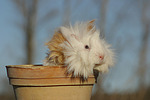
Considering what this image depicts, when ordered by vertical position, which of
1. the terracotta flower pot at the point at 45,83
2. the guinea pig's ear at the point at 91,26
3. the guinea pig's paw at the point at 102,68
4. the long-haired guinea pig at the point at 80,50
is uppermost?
the guinea pig's ear at the point at 91,26

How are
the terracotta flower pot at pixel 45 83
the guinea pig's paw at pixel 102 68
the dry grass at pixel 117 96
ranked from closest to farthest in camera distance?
the terracotta flower pot at pixel 45 83 < the guinea pig's paw at pixel 102 68 < the dry grass at pixel 117 96

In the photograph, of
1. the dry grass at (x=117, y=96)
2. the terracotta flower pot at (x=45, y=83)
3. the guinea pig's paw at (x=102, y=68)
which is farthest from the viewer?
the dry grass at (x=117, y=96)

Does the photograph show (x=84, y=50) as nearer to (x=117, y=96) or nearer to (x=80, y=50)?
(x=80, y=50)

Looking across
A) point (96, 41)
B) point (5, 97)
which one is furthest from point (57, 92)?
point (5, 97)

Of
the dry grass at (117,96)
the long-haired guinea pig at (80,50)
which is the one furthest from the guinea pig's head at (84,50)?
the dry grass at (117,96)

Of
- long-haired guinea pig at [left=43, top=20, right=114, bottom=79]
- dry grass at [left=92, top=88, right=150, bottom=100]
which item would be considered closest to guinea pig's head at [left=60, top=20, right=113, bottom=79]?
long-haired guinea pig at [left=43, top=20, right=114, bottom=79]

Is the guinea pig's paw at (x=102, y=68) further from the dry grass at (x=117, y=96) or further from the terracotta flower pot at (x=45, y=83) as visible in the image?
the dry grass at (x=117, y=96)

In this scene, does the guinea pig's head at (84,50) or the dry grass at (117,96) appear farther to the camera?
the dry grass at (117,96)

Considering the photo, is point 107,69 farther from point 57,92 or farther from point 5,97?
point 5,97
